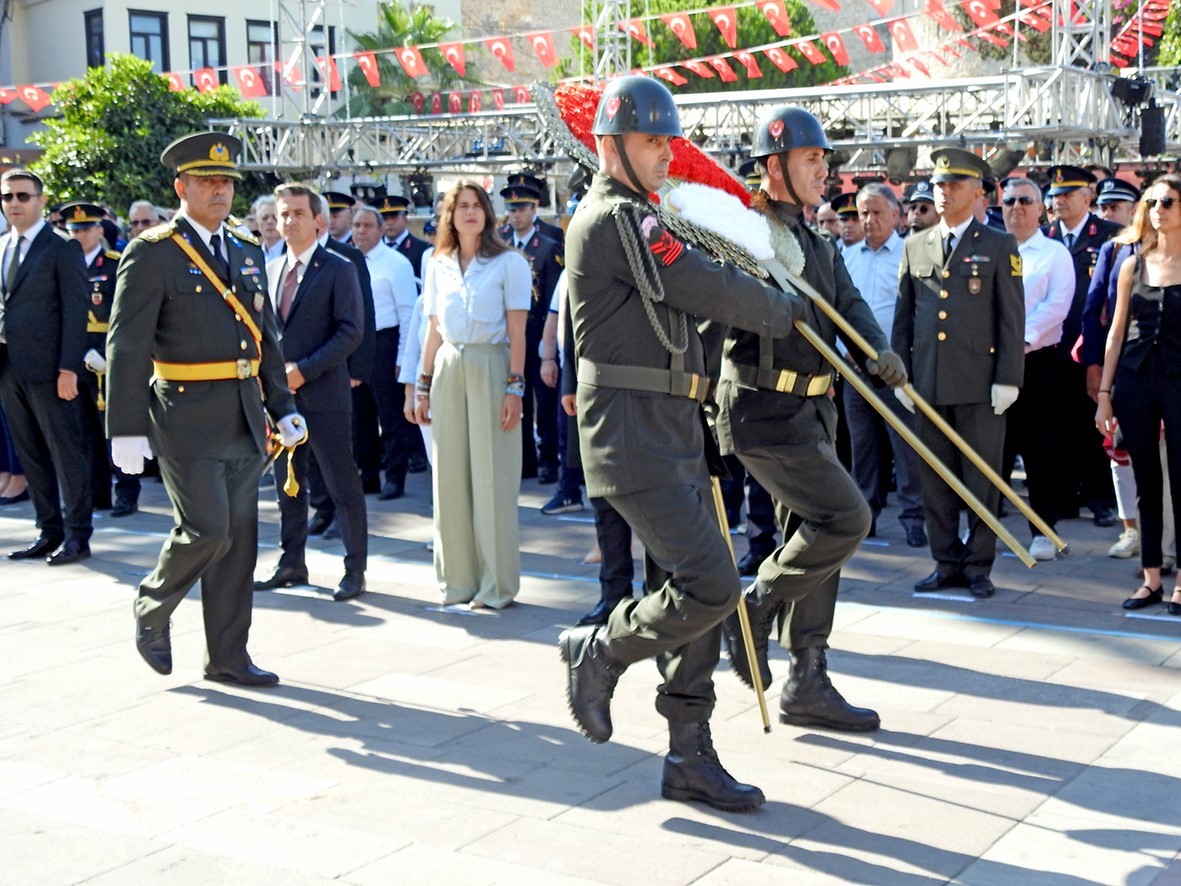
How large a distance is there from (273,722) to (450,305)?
100 inches

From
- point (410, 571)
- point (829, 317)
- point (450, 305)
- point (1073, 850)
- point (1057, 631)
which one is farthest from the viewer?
point (410, 571)

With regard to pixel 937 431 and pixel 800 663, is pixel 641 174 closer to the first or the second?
pixel 800 663

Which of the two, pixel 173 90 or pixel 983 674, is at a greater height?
pixel 173 90

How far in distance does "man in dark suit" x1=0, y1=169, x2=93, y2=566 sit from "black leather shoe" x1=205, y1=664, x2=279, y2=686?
10.1 ft

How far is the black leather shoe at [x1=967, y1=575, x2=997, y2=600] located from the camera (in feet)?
A: 25.0

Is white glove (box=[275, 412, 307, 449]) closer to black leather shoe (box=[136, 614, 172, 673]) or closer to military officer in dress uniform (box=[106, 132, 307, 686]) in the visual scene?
military officer in dress uniform (box=[106, 132, 307, 686])

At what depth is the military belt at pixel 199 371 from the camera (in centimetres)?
620

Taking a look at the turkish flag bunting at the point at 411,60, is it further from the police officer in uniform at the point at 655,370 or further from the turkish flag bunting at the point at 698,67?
the police officer in uniform at the point at 655,370

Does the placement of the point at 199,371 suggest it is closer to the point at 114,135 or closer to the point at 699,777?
the point at 699,777

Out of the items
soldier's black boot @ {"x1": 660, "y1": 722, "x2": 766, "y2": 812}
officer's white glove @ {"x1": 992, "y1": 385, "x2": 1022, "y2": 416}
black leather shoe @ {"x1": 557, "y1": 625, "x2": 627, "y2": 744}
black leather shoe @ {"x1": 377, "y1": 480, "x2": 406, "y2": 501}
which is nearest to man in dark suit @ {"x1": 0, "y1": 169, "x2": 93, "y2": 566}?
black leather shoe @ {"x1": 377, "y1": 480, "x2": 406, "y2": 501}

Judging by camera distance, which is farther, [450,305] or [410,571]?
[410,571]

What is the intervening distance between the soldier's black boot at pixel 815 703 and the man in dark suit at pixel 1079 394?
15.3 ft

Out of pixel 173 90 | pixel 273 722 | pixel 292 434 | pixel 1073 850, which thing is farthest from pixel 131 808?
pixel 173 90

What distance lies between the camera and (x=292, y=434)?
644cm
